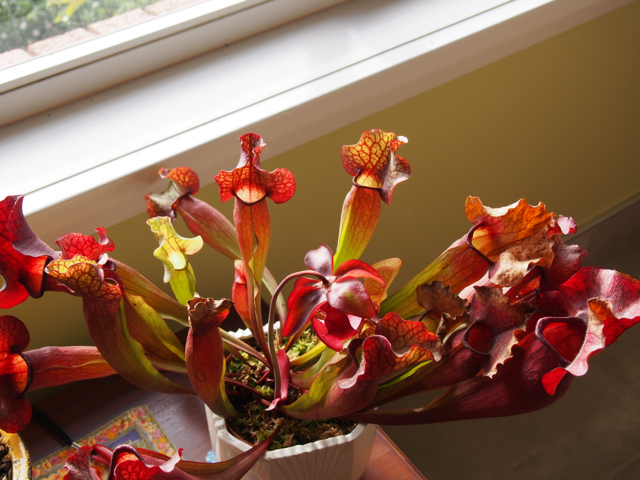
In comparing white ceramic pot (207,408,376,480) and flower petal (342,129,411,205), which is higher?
flower petal (342,129,411,205)

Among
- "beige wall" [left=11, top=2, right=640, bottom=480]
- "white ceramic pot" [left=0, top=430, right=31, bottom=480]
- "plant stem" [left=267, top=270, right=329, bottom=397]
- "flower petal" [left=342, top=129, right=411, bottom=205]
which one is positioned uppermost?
"flower petal" [left=342, top=129, right=411, bottom=205]

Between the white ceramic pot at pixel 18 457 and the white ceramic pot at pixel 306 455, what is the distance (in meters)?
0.17

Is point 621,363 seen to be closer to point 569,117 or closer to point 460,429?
point 460,429

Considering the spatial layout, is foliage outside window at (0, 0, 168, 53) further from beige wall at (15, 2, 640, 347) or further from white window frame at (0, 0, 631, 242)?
beige wall at (15, 2, 640, 347)

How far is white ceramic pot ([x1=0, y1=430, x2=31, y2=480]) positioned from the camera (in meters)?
0.49

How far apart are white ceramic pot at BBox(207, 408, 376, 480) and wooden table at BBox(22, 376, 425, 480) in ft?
0.52

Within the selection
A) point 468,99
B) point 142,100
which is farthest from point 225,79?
point 468,99

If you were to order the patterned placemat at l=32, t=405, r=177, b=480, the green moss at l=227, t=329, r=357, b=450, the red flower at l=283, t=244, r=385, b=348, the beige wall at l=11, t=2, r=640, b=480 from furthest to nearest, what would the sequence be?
the beige wall at l=11, t=2, r=640, b=480 → the patterned placemat at l=32, t=405, r=177, b=480 → the green moss at l=227, t=329, r=357, b=450 → the red flower at l=283, t=244, r=385, b=348

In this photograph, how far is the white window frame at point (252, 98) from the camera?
666mm

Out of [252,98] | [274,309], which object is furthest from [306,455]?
[252,98]

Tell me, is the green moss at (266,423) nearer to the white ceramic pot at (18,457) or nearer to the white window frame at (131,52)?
the white ceramic pot at (18,457)

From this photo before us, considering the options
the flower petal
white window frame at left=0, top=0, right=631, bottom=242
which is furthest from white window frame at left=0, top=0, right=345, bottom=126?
the flower petal

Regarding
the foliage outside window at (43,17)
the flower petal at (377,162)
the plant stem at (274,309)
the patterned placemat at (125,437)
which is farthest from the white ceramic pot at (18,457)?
the foliage outside window at (43,17)

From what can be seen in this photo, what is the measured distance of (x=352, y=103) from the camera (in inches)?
31.5
